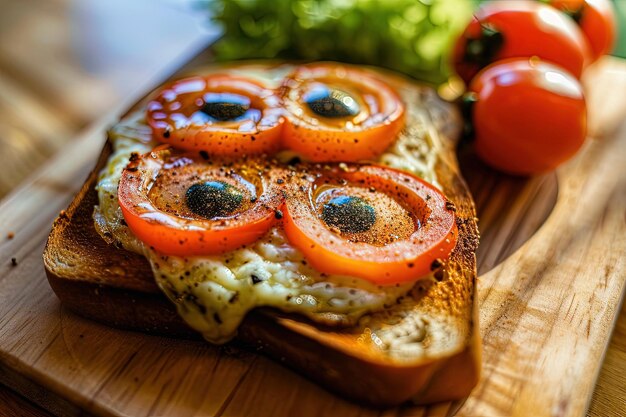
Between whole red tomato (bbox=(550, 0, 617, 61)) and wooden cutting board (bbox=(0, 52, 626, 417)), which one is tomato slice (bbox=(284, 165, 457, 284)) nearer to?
wooden cutting board (bbox=(0, 52, 626, 417))

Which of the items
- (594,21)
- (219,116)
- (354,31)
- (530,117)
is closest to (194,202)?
(219,116)

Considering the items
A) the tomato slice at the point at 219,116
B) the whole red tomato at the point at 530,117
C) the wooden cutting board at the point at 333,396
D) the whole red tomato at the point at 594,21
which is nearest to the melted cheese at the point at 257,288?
the wooden cutting board at the point at 333,396

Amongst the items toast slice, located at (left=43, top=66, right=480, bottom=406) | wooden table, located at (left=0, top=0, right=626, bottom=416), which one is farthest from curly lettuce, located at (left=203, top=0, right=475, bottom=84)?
toast slice, located at (left=43, top=66, right=480, bottom=406)

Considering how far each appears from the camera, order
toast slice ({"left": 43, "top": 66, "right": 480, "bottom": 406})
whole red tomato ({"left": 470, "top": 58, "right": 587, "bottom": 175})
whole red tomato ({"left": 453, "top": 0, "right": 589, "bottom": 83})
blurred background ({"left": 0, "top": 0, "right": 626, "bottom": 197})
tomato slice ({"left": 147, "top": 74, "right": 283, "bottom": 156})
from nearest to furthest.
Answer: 1. toast slice ({"left": 43, "top": 66, "right": 480, "bottom": 406})
2. tomato slice ({"left": 147, "top": 74, "right": 283, "bottom": 156})
3. whole red tomato ({"left": 470, "top": 58, "right": 587, "bottom": 175})
4. whole red tomato ({"left": 453, "top": 0, "right": 589, "bottom": 83})
5. blurred background ({"left": 0, "top": 0, "right": 626, "bottom": 197})

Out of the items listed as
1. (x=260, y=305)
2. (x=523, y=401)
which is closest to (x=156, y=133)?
(x=260, y=305)

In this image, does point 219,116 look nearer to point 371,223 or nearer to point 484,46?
point 371,223
